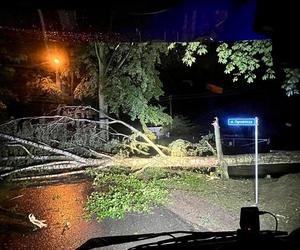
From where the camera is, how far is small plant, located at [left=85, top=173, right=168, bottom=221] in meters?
8.75

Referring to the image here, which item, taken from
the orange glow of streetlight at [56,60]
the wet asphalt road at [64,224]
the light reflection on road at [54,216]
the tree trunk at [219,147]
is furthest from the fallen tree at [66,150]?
the orange glow of streetlight at [56,60]

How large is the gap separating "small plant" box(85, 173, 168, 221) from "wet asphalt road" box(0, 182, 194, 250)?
0.30m

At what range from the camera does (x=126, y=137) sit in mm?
14336

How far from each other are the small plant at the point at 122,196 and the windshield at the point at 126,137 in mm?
46

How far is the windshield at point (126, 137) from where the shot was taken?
365 cm

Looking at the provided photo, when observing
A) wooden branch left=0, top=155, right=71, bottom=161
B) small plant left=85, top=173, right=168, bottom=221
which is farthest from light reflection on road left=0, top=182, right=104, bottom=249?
wooden branch left=0, top=155, right=71, bottom=161

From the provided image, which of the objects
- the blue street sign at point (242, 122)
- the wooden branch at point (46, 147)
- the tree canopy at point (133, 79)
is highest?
the tree canopy at point (133, 79)

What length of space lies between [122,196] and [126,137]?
467 cm

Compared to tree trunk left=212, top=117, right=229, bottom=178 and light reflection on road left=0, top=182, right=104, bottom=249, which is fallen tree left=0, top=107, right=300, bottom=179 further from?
light reflection on road left=0, top=182, right=104, bottom=249

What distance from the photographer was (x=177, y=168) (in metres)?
13.1

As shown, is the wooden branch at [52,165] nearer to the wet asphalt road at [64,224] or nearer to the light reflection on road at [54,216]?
the light reflection on road at [54,216]

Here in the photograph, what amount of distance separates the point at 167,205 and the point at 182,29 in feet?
18.9

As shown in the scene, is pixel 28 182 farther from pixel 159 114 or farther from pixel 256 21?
pixel 256 21

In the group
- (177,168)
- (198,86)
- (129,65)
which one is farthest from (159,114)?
(198,86)
